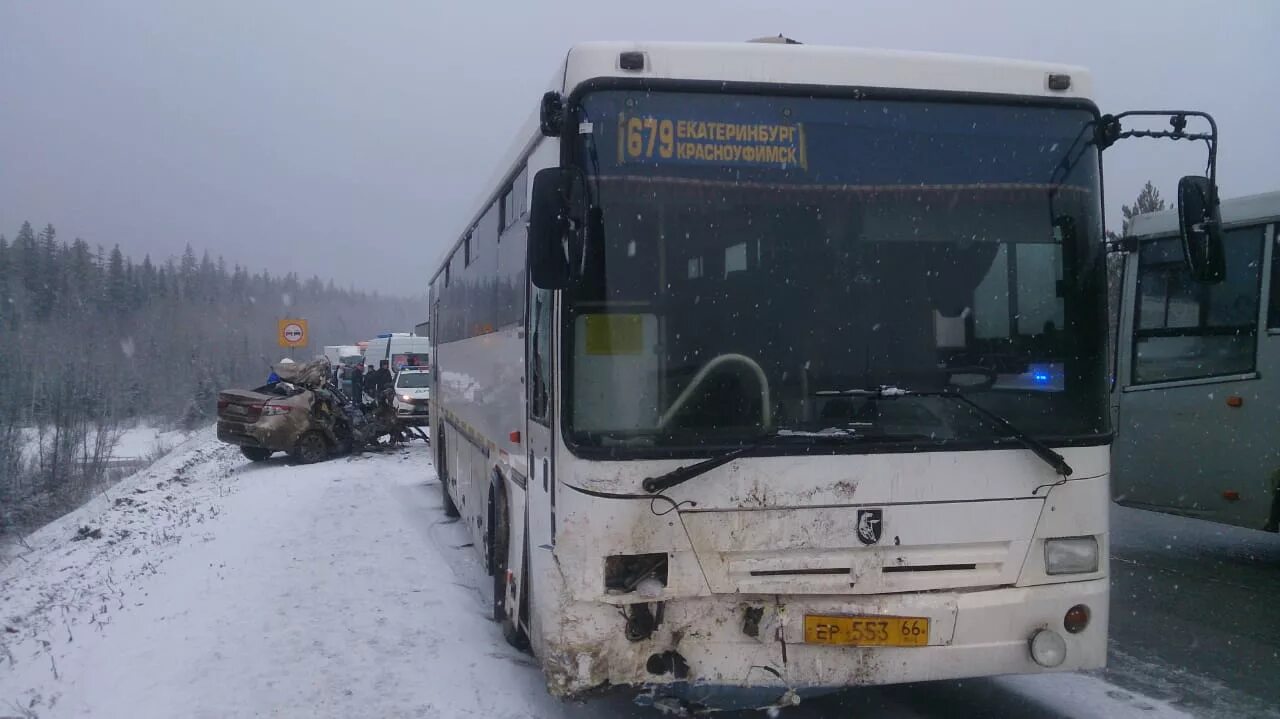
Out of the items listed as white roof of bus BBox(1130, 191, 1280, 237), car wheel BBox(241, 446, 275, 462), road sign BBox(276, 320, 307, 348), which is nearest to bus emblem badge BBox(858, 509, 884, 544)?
white roof of bus BBox(1130, 191, 1280, 237)

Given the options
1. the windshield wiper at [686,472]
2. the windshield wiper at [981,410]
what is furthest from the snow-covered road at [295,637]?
the windshield wiper at [981,410]

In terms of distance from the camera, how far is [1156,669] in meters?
6.36

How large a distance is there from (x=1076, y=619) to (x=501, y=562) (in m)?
3.68

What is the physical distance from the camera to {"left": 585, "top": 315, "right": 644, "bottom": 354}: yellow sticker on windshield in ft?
15.1

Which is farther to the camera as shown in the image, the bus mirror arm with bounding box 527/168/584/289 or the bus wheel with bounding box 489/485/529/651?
the bus wheel with bounding box 489/485/529/651

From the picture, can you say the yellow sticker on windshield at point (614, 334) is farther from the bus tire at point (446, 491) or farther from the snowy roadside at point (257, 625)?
the bus tire at point (446, 491)

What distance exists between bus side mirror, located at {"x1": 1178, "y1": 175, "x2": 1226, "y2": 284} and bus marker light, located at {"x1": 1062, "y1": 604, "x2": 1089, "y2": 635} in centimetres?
174

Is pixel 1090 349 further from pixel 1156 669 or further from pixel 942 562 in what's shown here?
pixel 1156 669

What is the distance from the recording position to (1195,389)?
934 cm

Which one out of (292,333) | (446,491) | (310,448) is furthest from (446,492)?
(292,333)

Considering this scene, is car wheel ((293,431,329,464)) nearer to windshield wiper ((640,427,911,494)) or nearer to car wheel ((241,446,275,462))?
car wheel ((241,446,275,462))

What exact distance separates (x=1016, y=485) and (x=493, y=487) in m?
3.86

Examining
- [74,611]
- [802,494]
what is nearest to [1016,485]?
[802,494]

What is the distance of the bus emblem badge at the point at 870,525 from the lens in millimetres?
4641
